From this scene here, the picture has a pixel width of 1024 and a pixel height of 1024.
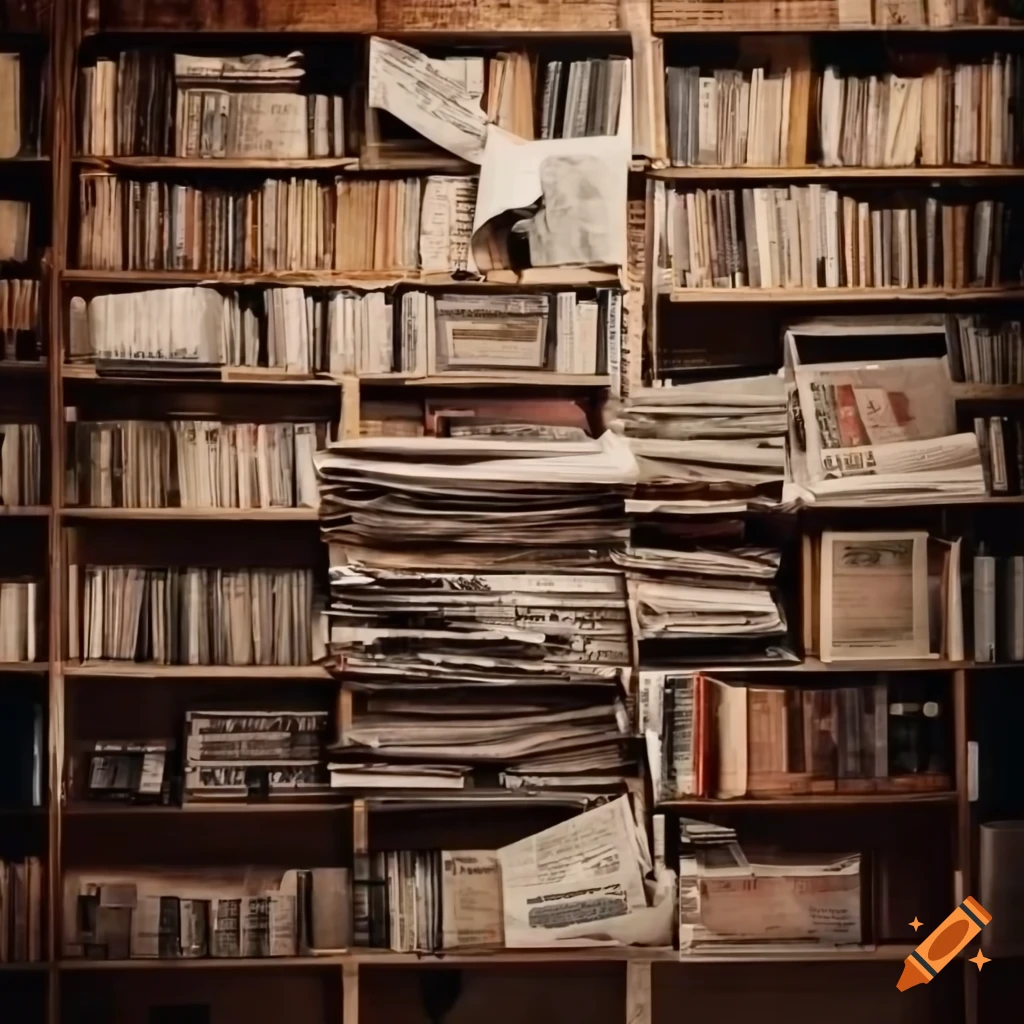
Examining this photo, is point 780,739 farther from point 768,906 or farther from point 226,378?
point 226,378

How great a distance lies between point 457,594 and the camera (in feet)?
7.42

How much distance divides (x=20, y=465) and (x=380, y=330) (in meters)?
0.75

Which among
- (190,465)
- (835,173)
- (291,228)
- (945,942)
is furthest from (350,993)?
(835,173)

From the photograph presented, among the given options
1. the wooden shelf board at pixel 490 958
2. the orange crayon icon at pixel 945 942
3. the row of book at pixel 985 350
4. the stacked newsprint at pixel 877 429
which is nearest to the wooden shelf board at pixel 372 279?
the stacked newsprint at pixel 877 429

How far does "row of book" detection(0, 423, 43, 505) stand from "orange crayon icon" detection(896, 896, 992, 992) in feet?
6.41

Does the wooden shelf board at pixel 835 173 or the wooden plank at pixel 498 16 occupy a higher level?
the wooden plank at pixel 498 16

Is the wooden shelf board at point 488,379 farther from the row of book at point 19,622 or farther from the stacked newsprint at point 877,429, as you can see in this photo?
the row of book at point 19,622

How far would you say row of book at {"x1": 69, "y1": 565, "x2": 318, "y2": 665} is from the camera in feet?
7.50

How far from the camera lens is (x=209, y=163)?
2.26 meters

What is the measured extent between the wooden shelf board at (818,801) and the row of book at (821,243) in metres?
1.00

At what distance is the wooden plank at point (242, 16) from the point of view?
89.2 inches

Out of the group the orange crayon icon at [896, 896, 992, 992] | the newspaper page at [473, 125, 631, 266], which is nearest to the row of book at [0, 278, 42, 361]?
the newspaper page at [473, 125, 631, 266]

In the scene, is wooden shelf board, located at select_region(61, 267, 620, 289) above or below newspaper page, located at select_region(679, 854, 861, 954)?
above

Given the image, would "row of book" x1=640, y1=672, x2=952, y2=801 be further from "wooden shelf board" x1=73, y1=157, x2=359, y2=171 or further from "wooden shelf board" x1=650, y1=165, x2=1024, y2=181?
"wooden shelf board" x1=73, y1=157, x2=359, y2=171
